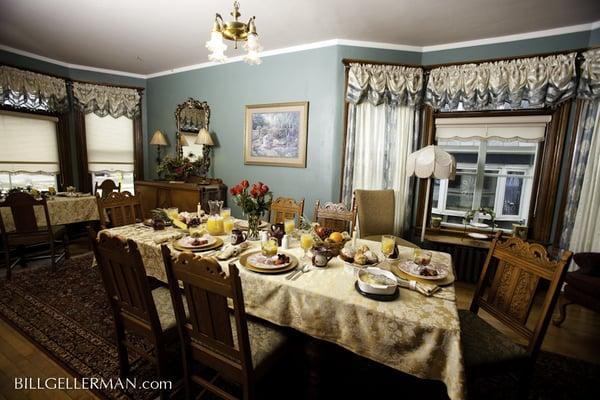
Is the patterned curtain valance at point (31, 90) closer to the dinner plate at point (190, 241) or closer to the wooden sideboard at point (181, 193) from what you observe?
the wooden sideboard at point (181, 193)

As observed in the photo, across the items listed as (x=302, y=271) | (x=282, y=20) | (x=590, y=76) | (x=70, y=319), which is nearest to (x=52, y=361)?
(x=70, y=319)

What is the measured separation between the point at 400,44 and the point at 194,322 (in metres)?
3.52

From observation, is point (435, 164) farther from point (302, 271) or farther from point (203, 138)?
point (203, 138)

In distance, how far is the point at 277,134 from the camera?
359cm

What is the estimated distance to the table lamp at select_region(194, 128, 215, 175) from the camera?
3.92 m

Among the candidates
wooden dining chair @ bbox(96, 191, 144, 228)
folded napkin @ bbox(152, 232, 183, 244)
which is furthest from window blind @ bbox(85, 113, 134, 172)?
folded napkin @ bbox(152, 232, 183, 244)

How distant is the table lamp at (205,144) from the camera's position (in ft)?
12.9

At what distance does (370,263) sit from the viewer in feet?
5.07

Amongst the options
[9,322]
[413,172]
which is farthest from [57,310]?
[413,172]

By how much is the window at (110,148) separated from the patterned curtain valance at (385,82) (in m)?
4.06

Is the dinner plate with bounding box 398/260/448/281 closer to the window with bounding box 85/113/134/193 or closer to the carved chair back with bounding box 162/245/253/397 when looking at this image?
the carved chair back with bounding box 162/245/253/397

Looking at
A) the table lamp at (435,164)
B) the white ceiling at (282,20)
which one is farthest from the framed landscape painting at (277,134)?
the table lamp at (435,164)

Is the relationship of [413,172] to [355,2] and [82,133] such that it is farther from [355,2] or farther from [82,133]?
[82,133]

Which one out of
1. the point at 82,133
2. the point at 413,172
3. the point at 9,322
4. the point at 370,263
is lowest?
the point at 9,322
